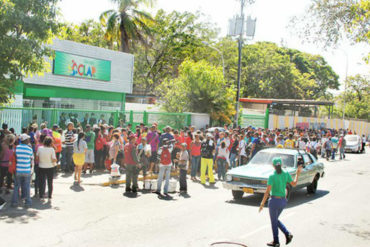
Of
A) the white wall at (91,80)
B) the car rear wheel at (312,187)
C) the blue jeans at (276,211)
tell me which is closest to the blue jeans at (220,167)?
the car rear wheel at (312,187)

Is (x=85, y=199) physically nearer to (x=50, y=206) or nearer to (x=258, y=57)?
(x=50, y=206)

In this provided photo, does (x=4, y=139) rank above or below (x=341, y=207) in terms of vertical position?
above

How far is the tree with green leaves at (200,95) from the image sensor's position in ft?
95.6

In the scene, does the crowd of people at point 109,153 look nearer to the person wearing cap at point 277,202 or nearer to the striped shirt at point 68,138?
the striped shirt at point 68,138

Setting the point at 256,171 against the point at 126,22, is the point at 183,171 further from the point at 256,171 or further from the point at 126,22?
the point at 126,22

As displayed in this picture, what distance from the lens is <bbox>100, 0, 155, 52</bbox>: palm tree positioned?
3256 cm

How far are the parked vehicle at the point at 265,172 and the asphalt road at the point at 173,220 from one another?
444mm

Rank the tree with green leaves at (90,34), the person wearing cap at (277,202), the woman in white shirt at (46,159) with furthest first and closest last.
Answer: the tree with green leaves at (90,34) → the woman in white shirt at (46,159) → the person wearing cap at (277,202)

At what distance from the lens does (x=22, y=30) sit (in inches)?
486

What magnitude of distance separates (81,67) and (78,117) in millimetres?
7111

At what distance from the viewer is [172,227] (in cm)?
890

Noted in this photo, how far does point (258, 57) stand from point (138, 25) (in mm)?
30470

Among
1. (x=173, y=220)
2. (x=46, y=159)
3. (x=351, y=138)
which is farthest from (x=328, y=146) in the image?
(x=46, y=159)

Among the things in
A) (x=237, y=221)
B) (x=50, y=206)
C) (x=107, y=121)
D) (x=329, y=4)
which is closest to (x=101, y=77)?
(x=107, y=121)
